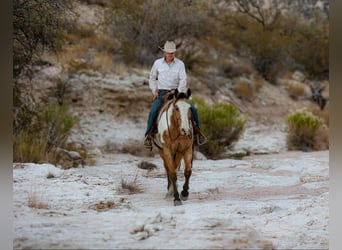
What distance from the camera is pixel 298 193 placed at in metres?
7.14

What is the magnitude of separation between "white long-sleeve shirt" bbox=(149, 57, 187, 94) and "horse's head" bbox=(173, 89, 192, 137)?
0.33 metres

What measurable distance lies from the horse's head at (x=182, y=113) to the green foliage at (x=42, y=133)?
2332mm

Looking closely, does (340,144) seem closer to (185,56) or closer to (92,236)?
(92,236)

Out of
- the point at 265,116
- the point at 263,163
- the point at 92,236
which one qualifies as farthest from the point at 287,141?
the point at 92,236

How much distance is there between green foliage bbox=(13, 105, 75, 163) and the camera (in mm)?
7984

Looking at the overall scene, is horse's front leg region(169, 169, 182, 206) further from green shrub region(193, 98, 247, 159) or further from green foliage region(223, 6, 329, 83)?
green foliage region(223, 6, 329, 83)

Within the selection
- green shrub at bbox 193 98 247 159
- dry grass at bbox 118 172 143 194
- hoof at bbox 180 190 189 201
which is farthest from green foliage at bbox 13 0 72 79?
hoof at bbox 180 190 189 201

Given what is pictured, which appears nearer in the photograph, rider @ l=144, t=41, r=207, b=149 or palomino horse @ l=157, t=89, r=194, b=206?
palomino horse @ l=157, t=89, r=194, b=206

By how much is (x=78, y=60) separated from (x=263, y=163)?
10.5ft

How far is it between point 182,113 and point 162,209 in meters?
0.99

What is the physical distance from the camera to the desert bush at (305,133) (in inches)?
408

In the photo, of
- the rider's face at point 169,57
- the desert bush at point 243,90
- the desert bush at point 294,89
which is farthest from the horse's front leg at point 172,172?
the desert bush at point 294,89

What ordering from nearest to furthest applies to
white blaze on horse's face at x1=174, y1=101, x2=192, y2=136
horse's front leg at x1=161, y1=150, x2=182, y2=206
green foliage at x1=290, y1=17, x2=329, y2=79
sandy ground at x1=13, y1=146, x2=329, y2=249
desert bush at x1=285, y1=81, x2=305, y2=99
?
sandy ground at x1=13, y1=146, x2=329, y2=249, white blaze on horse's face at x1=174, y1=101, x2=192, y2=136, horse's front leg at x1=161, y1=150, x2=182, y2=206, desert bush at x1=285, y1=81, x2=305, y2=99, green foliage at x1=290, y1=17, x2=329, y2=79

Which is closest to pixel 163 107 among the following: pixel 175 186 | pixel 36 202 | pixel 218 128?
pixel 175 186
